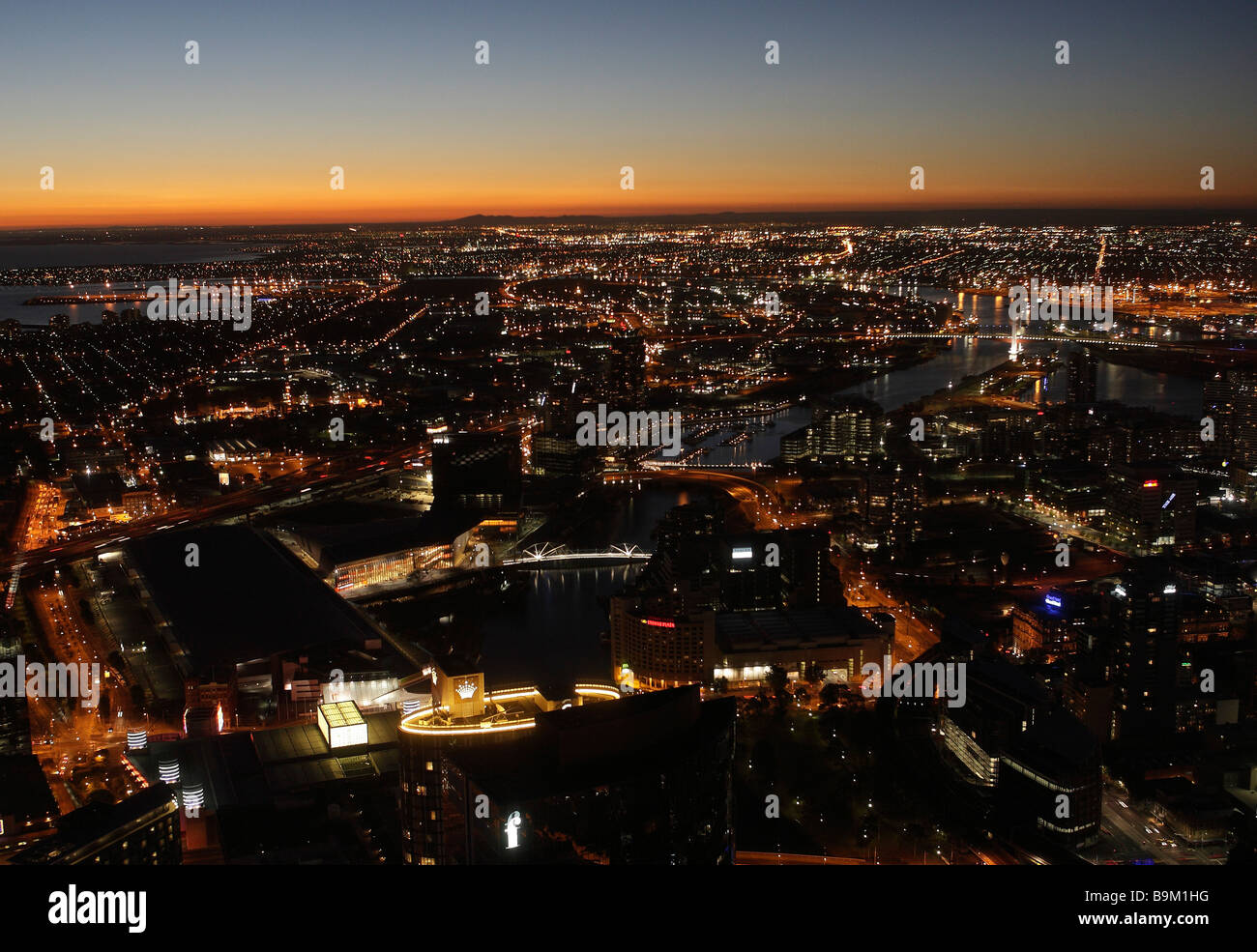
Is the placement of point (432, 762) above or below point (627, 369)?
below

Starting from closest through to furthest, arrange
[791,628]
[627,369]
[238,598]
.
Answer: [791,628], [238,598], [627,369]

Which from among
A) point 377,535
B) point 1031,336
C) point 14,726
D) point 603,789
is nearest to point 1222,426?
point 1031,336

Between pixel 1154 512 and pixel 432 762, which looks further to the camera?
pixel 1154 512

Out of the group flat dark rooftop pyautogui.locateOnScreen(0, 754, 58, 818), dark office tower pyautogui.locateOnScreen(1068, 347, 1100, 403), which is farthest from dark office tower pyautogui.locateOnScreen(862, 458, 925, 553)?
flat dark rooftop pyautogui.locateOnScreen(0, 754, 58, 818)

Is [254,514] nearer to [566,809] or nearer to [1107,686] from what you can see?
[1107,686]

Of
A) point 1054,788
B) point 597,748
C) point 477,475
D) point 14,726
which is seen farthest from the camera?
point 477,475

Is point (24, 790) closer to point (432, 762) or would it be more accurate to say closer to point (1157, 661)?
point (432, 762)

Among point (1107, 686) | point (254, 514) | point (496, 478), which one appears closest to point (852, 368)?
point (496, 478)
